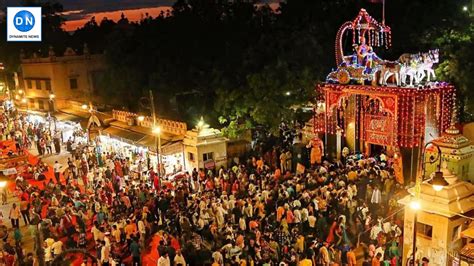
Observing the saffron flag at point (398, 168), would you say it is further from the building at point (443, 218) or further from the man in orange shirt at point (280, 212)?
the building at point (443, 218)

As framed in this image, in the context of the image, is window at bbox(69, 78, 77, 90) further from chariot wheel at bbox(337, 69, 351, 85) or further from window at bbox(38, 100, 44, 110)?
chariot wheel at bbox(337, 69, 351, 85)

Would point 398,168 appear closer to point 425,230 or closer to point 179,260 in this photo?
point 425,230

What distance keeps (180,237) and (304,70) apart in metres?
11.5

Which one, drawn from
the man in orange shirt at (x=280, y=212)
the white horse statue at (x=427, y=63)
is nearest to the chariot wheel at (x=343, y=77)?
the white horse statue at (x=427, y=63)

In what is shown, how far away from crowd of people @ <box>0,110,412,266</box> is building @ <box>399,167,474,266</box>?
0.95 meters

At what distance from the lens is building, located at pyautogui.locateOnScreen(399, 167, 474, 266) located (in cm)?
1108

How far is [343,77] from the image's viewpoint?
21.7 metres

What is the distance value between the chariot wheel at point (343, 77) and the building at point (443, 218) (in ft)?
34.2

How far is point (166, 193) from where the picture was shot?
17578 mm

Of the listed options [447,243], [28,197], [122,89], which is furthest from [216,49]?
[447,243]

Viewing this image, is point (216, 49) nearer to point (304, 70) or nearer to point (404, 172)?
point (304, 70)

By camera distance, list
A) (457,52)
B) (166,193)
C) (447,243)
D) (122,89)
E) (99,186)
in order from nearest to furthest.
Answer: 1. (447,243)
2. (166,193)
3. (99,186)
4. (457,52)
5. (122,89)

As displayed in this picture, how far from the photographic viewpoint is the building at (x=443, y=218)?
11.1 meters

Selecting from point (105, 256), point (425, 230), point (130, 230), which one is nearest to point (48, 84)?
point (130, 230)
